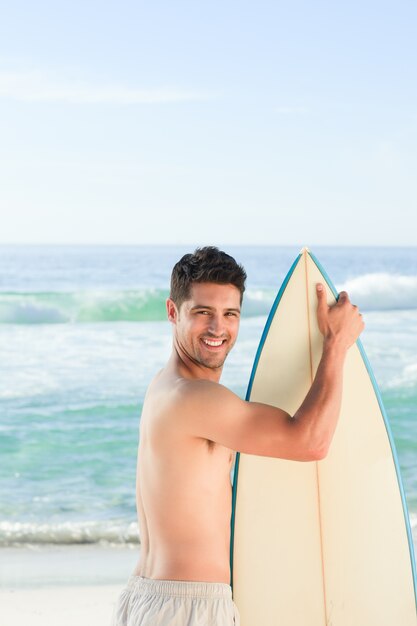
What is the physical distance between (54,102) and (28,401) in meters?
15.5

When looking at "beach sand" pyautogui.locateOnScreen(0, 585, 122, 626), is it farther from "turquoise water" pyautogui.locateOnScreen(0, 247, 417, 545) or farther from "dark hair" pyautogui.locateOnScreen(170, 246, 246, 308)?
"dark hair" pyautogui.locateOnScreen(170, 246, 246, 308)

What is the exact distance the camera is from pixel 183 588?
6.06 ft

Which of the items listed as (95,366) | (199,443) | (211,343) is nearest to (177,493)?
(199,443)

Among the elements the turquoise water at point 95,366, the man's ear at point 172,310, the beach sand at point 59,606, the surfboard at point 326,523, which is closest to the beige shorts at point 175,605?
the surfboard at point 326,523

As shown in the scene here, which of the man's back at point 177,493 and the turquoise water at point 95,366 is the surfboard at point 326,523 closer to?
the man's back at point 177,493

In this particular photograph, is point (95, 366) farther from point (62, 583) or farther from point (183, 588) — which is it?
point (183, 588)

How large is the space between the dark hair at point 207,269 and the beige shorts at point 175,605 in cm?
63

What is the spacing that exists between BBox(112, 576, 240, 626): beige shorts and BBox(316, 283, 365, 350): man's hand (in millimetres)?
631

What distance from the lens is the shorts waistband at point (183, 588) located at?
6.06ft

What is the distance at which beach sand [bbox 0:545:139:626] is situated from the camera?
387 centimetres

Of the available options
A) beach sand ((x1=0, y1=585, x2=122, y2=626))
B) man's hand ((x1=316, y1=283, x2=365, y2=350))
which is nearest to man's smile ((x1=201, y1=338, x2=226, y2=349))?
man's hand ((x1=316, y1=283, x2=365, y2=350))

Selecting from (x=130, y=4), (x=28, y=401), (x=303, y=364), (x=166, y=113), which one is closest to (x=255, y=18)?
(x=130, y=4)

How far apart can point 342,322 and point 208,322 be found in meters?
0.38

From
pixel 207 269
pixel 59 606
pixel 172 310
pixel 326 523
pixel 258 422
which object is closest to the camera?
pixel 258 422
